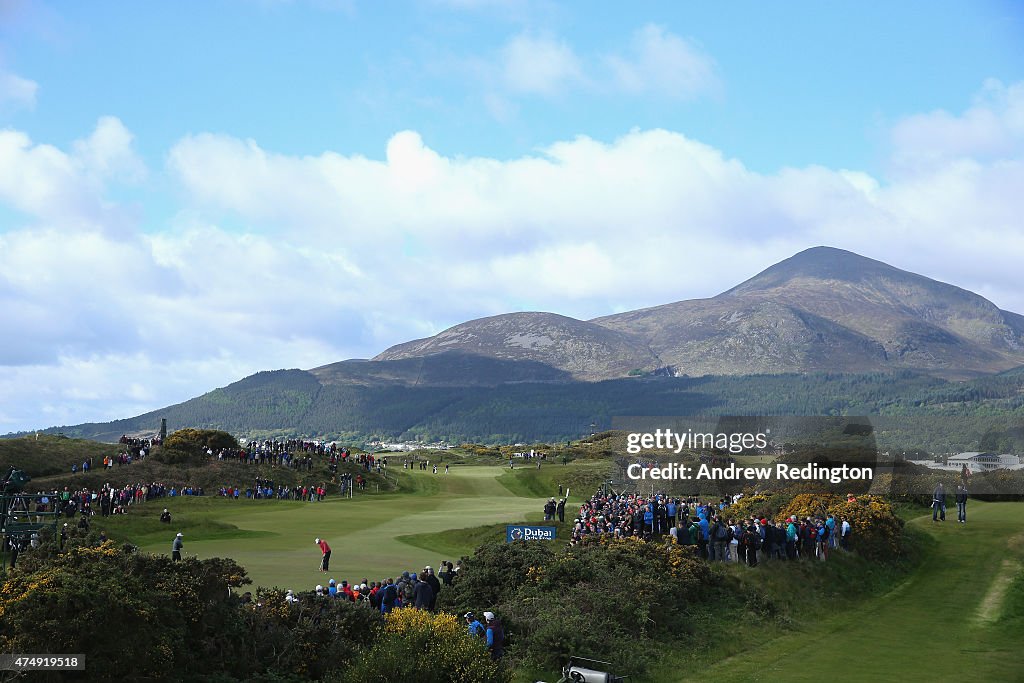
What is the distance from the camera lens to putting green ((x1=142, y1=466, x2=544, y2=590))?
3247 cm

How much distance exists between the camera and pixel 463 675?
16109 mm

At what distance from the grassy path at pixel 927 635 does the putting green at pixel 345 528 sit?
1343 centimetres

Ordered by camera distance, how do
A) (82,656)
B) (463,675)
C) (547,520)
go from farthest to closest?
A: (547,520) → (463,675) → (82,656)

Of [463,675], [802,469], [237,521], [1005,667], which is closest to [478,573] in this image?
[463,675]

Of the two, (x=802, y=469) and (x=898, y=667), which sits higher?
(x=802, y=469)

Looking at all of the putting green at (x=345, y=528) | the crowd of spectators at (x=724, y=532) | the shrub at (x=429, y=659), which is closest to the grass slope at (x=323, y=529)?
the putting green at (x=345, y=528)

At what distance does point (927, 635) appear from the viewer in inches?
1064

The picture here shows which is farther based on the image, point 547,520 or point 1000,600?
point 547,520

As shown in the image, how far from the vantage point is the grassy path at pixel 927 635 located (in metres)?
22.7

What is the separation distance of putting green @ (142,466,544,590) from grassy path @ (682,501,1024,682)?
13434 millimetres

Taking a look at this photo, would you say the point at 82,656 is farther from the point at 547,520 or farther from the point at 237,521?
the point at 237,521

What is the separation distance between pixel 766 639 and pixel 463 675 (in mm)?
13088

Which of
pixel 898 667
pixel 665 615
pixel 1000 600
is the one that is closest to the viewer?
pixel 898 667
